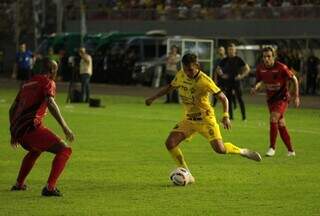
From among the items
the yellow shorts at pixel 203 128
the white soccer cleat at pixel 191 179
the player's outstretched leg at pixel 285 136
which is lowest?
the player's outstretched leg at pixel 285 136

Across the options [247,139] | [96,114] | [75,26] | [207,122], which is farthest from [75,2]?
[207,122]

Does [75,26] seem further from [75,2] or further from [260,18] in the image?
[260,18]

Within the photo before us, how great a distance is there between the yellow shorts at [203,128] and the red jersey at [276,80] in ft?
12.9

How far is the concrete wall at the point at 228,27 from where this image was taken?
45.8m

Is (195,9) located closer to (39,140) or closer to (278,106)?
(278,106)

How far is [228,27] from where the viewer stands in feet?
161

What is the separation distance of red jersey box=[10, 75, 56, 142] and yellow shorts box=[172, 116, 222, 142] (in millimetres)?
2324

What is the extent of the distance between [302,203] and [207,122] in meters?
2.39

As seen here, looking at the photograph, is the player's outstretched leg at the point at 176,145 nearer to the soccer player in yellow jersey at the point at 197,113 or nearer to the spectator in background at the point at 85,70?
the soccer player in yellow jersey at the point at 197,113

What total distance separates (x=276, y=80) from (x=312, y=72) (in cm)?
2555

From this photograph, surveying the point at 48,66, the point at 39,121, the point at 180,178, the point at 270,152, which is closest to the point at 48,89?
the point at 48,66

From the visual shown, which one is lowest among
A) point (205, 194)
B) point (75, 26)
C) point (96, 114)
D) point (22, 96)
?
point (75, 26)

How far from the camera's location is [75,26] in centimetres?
5975

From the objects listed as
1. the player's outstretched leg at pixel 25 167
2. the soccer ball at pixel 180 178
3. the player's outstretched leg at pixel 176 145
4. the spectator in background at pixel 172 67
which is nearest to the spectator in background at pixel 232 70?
the spectator in background at pixel 172 67
